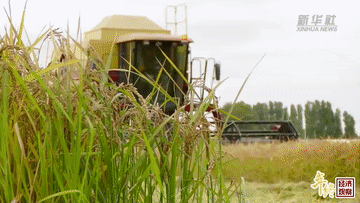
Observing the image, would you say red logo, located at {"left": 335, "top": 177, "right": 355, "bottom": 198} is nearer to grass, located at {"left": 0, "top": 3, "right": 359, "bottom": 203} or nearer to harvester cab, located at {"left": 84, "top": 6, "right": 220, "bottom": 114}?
grass, located at {"left": 0, "top": 3, "right": 359, "bottom": 203}

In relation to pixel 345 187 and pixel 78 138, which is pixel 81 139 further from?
pixel 345 187

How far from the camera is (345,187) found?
4.86 meters

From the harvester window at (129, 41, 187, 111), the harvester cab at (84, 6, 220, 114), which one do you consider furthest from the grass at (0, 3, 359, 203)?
the harvester window at (129, 41, 187, 111)

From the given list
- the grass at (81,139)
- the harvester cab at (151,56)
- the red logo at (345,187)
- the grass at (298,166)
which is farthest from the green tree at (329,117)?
the grass at (81,139)

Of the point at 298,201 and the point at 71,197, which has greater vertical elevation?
the point at 71,197

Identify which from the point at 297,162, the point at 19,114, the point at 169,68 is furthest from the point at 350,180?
the point at 169,68

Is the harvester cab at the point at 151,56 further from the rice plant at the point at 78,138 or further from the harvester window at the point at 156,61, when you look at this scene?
the rice plant at the point at 78,138

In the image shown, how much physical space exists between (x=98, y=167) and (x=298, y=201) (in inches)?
136

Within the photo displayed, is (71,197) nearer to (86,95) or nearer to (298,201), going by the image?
(86,95)

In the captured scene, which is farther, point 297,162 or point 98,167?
point 297,162

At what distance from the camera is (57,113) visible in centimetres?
138

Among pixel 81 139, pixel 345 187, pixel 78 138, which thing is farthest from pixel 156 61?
pixel 78 138

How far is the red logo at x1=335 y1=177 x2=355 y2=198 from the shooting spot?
15.4ft

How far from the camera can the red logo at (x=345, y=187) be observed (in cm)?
471
